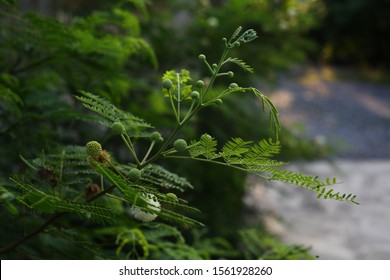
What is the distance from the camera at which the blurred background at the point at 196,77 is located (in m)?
1.27

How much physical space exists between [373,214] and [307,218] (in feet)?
1.85

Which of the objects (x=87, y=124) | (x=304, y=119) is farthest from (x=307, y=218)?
(x=304, y=119)

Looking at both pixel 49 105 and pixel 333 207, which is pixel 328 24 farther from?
pixel 49 105

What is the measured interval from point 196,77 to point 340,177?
11.8 feet

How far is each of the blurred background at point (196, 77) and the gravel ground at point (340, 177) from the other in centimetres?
2

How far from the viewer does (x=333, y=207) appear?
4996 mm

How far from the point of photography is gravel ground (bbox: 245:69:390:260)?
414 centimetres

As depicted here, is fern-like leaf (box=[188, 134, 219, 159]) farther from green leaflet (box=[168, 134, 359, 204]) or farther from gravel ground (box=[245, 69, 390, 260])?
gravel ground (box=[245, 69, 390, 260])

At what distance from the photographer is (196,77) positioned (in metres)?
2.61

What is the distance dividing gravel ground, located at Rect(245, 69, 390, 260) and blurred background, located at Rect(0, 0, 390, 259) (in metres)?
0.02

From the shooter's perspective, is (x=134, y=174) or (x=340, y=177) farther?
(x=340, y=177)

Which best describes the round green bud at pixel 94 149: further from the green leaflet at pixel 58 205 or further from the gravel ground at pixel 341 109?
the gravel ground at pixel 341 109

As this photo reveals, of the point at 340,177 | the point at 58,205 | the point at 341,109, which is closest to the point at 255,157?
the point at 58,205

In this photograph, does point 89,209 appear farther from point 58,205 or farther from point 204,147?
point 204,147
